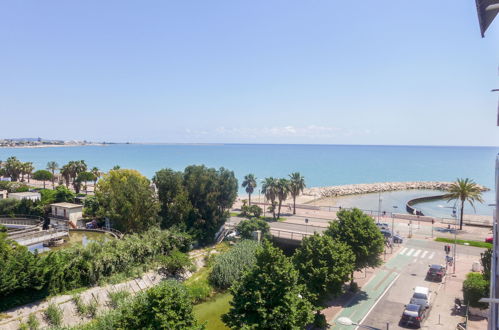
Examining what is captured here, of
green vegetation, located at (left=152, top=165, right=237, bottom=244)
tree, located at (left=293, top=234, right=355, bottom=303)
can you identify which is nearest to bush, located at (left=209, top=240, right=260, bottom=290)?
green vegetation, located at (left=152, top=165, right=237, bottom=244)

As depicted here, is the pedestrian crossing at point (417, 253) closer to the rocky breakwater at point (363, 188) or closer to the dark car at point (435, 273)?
the dark car at point (435, 273)

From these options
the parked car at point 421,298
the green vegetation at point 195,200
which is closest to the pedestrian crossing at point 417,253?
the parked car at point 421,298

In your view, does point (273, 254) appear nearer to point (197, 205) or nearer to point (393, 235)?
point (197, 205)

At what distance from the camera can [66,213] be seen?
43844 mm

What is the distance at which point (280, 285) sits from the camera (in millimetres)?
19719

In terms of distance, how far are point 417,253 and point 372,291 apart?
12.6m

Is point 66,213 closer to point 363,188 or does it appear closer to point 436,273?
point 436,273

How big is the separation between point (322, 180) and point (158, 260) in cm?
10741

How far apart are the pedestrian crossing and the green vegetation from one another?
2139 cm

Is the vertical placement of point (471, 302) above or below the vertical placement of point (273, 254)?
below

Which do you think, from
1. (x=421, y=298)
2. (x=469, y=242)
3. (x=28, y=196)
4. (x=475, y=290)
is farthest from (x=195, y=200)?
(x=469, y=242)

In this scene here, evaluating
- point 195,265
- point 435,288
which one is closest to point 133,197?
point 195,265

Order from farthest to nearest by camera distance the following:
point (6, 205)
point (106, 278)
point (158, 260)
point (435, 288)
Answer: point (6, 205) → point (158, 260) → point (435, 288) → point (106, 278)

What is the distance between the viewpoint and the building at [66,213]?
1724 inches
